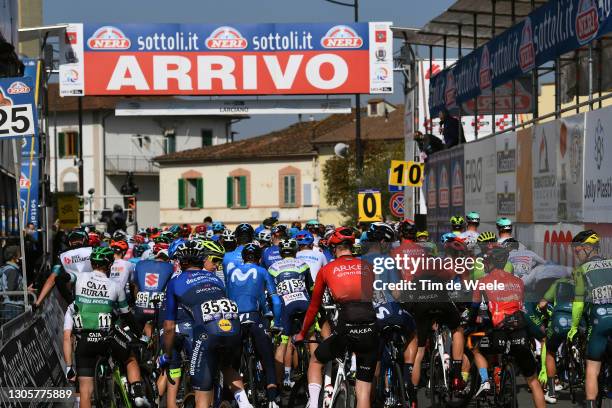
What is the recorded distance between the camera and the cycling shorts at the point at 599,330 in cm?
1059

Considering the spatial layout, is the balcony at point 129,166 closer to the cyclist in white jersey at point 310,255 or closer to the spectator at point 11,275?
the spectator at point 11,275

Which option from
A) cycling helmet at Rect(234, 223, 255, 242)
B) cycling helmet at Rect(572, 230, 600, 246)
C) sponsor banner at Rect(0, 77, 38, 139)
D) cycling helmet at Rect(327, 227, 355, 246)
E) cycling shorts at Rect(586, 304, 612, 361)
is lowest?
cycling shorts at Rect(586, 304, 612, 361)

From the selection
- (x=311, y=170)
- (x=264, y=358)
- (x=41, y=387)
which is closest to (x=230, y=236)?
(x=264, y=358)

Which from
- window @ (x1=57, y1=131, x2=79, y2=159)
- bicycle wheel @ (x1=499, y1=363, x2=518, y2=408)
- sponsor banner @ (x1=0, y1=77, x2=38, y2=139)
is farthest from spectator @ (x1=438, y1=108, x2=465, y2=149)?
window @ (x1=57, y1=131, x2=79, y2=159)

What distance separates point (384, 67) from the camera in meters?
34.6

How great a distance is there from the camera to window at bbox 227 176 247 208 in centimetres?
7688

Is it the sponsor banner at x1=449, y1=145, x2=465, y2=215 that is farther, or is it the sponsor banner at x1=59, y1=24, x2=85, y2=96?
the sponsor banner at x1=59, y1=24, x2=85, y2=96

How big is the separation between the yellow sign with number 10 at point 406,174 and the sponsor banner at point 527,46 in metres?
1.52

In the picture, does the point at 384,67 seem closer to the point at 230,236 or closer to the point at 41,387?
the point at 230,236

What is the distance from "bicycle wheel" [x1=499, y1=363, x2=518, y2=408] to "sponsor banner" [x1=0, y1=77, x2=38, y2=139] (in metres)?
6.31

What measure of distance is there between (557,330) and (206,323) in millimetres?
4411

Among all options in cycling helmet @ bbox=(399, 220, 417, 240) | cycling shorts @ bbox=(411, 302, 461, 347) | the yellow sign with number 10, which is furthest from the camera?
the yellow sign with number 10

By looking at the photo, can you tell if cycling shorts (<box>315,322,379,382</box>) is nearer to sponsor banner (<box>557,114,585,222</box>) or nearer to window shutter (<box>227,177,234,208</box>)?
sponsor banner (<box>557,114,585,222</box>)

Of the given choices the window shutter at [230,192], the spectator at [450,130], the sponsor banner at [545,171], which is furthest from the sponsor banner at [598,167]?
the window shutter at [230,192]
